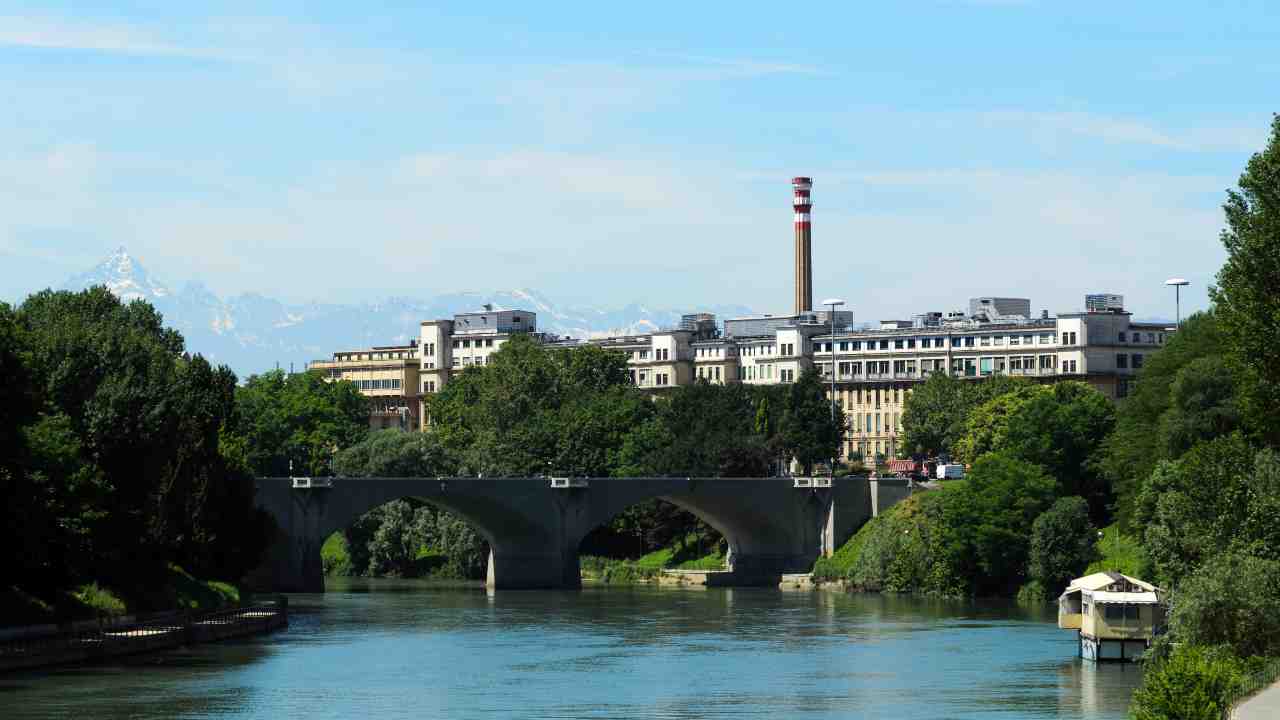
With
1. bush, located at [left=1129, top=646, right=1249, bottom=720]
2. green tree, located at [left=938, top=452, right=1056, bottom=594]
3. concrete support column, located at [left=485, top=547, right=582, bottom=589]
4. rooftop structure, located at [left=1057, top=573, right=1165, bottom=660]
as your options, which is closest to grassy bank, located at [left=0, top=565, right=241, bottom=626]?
rooftop structure, located at [left=1057, top=573, right=1165, bottom=660]

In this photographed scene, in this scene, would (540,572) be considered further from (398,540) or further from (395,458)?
(395,458)

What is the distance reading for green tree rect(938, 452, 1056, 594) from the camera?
384 feet

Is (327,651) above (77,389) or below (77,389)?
below

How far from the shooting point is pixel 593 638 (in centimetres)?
9319

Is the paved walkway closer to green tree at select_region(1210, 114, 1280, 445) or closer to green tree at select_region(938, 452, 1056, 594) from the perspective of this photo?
green tree at select_region(1210, 114, 1280, 445)

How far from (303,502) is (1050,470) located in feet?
123

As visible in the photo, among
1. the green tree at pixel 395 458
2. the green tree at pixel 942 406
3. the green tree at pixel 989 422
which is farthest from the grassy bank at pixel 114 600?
the green tree at pixel 942 406

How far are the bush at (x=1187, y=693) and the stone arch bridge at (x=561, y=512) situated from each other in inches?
3296

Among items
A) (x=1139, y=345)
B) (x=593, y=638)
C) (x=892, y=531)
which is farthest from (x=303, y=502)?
(x=1139, y=345)

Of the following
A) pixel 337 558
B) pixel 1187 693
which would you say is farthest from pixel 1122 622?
pixel 337 558

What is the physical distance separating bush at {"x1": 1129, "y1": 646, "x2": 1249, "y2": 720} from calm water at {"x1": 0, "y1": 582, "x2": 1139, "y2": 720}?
15.2m

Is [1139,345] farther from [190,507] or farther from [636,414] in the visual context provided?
[190,507]

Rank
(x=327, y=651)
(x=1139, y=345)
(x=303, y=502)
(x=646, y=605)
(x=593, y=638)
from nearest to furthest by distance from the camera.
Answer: (x=327, y=651) < (x=593, y=638) < (x=646, y=605) < (x=303, y=502) < (x=1139, y=345)

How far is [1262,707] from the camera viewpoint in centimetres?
4834
